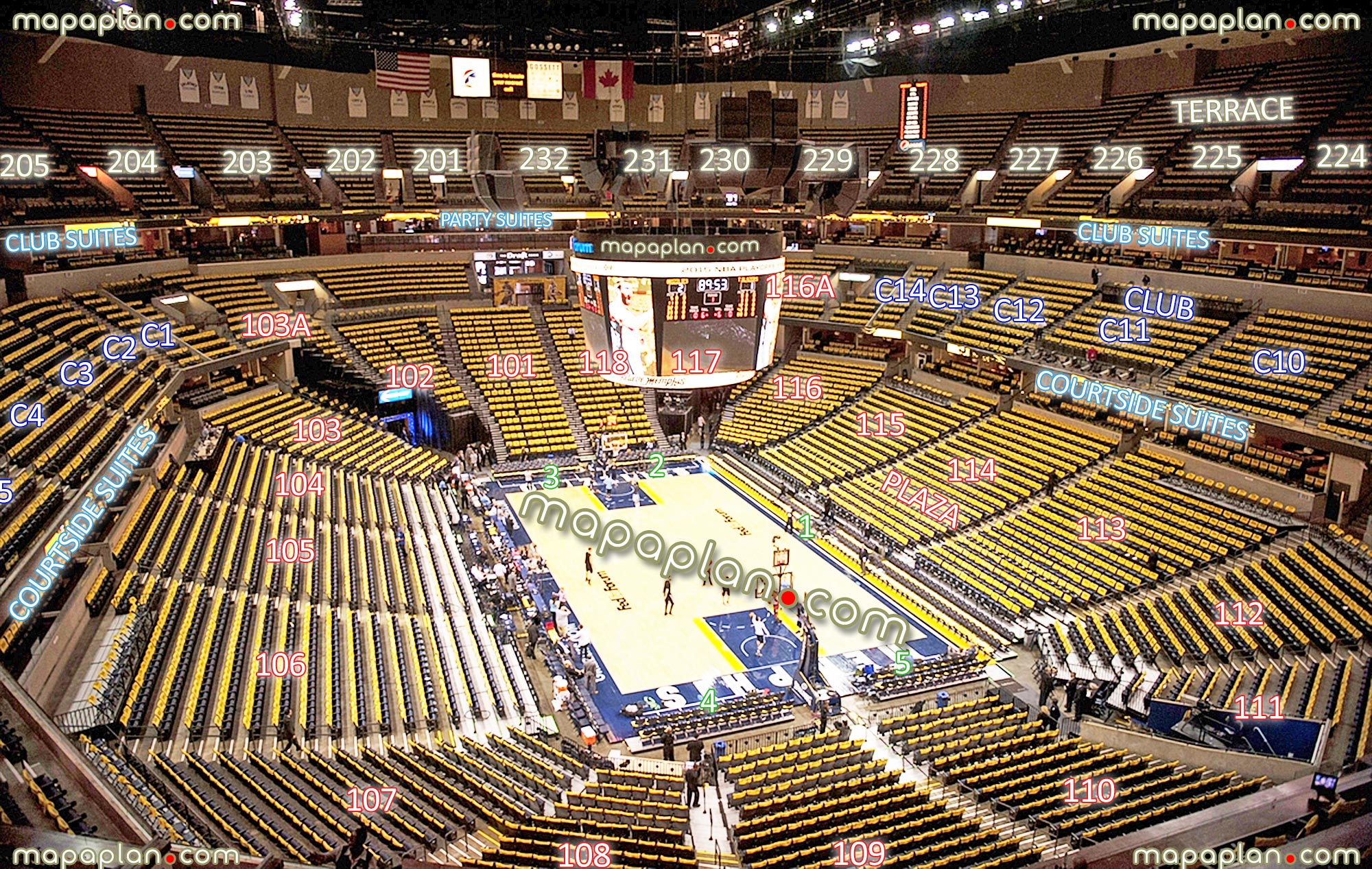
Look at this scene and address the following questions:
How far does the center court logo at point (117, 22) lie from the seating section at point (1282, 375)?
2815cm

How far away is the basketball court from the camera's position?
18.6m

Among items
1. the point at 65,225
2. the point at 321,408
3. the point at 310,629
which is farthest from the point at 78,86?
the point at 310,629

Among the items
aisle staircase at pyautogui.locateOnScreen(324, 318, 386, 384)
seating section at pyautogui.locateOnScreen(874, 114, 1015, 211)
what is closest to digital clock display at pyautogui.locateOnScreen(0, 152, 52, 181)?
aisle staircase at pyautogui.locateOnScreen(324, 318, 386, 384)

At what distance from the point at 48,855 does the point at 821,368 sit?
31.8 metres

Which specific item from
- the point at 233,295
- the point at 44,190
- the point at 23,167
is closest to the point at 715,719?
the point at 233,295

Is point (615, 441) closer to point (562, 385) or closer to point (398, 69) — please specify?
point (562, 385)

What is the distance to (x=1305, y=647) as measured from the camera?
16.4 metres

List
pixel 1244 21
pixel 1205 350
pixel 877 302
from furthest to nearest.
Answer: pixel 877 302 → pixel 1244 21 → pixel 1205 350

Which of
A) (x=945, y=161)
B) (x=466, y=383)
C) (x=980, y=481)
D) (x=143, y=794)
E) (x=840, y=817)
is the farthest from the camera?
(x=945, y=161)

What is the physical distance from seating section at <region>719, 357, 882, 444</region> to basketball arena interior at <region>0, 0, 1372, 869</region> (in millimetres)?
187

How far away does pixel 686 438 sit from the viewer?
35531mm

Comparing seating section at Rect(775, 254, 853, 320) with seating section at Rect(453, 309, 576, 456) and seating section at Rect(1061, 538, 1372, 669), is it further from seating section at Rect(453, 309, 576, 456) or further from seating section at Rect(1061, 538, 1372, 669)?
seating section at Rect(1061, 538, 1372, 669)

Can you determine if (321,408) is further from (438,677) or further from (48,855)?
(48,855)

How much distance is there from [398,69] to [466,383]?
11.2 metres
